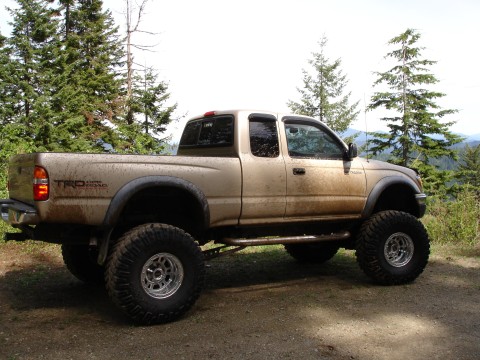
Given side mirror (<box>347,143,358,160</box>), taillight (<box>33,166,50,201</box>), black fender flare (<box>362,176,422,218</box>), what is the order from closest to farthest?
taillight (<box>33,166,50,201</box>), side mirror (<box>347,143,358,160</box>), black fender flare (<box>362,176,422,218</box>)

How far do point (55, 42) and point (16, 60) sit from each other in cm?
239

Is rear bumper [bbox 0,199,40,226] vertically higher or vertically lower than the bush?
higher

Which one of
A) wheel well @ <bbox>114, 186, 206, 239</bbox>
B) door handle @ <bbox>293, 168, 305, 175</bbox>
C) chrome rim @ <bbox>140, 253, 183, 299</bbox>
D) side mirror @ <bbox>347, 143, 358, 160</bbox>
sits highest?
side mirror @ <bbox>347, 143, 358, 160</bbox>

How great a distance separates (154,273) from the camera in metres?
4.36

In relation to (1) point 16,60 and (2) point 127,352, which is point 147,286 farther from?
(1) point 16,60

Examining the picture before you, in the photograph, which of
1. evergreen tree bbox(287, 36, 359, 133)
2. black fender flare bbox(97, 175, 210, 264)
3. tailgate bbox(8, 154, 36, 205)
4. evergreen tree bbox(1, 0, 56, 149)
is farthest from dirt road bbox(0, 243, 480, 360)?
evergreen tree bbox(287, 36, 359, 133)

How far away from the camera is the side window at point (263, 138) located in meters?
5.15

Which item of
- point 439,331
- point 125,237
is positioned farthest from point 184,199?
point 439,331

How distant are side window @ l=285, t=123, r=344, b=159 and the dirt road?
1713mm

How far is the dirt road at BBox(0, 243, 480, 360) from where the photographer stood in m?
3.61

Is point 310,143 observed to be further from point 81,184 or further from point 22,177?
point 22,177

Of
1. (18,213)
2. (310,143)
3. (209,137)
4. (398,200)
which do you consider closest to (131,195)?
(18,213)

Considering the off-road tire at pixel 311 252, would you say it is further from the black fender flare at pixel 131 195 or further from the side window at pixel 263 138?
the black fender flare at pixel 131 195

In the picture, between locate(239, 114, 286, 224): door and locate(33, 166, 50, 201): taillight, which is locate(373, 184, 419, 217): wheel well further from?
locate(33, 166, 50, 201): taillight
